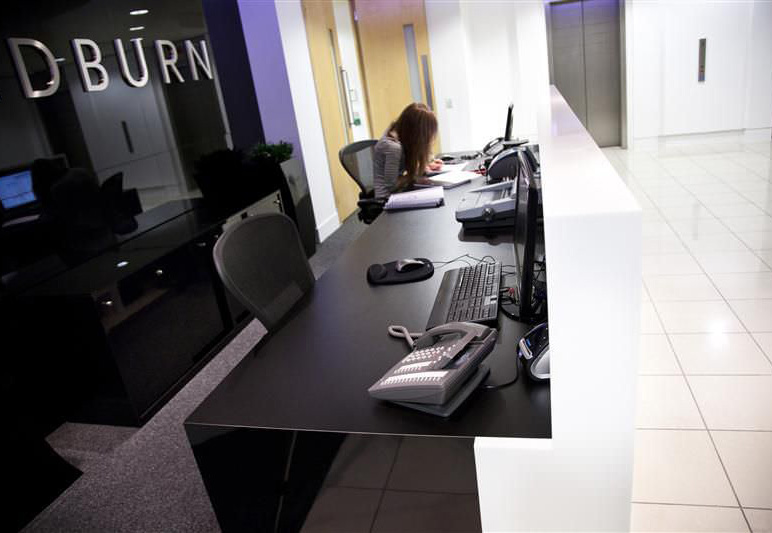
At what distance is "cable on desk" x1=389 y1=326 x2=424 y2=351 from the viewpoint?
1.52m

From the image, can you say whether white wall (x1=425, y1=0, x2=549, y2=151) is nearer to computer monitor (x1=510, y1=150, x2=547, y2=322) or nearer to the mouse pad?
the mouse pad

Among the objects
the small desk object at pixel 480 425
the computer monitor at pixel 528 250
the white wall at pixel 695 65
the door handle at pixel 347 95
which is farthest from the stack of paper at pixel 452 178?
the white wall at pixel 695 65

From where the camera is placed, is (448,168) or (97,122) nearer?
(97,122)

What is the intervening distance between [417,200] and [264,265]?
4.09ft

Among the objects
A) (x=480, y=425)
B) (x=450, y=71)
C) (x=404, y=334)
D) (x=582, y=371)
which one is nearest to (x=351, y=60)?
(x=450, y=71)

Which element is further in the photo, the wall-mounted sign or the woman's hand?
the woman's hand

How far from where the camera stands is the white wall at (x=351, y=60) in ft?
21.5

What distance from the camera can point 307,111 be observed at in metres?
5.33

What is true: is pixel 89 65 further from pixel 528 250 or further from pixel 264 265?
pixel 528 250

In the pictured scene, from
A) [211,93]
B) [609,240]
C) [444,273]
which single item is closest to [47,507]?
[444,273]

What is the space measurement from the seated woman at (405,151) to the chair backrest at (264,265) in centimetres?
145

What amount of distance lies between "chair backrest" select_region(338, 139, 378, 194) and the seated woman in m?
0.45

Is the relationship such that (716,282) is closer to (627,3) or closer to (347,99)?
(347,99)

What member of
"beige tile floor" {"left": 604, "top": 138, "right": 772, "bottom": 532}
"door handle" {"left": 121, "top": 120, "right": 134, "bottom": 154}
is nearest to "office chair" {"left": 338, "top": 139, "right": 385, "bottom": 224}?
"door handle" {"left": 121, "top": 120, "right": 134, "bottom": 154}
